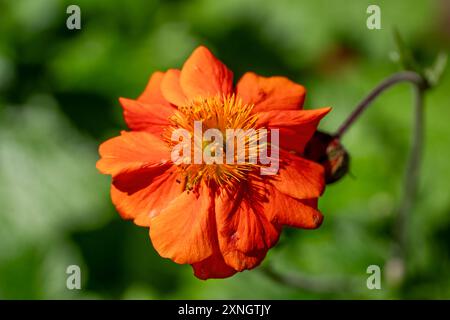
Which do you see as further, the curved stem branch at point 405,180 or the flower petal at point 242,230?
the curved stem branch at point 405,180

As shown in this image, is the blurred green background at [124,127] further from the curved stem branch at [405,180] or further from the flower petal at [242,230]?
the flower petal at [242,230]

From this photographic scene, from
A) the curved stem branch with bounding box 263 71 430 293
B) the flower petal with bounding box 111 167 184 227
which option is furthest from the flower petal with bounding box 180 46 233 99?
the curved stem branch with bounding box 263 71 430 293

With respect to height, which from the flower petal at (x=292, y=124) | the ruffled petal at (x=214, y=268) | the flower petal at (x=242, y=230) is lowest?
the ruffled petal at (x=214, y=268)

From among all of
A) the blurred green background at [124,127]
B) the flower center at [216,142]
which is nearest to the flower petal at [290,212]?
the flower center at [216,142]

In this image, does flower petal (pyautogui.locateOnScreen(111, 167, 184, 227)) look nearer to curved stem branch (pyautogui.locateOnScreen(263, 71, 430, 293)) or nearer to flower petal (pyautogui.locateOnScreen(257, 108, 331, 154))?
flower petal (pyautogui.locateOnScreen(257, 108, 331, 154))

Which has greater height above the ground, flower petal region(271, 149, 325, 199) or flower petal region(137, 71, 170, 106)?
flower petal region(137, 71, 170, 106)
